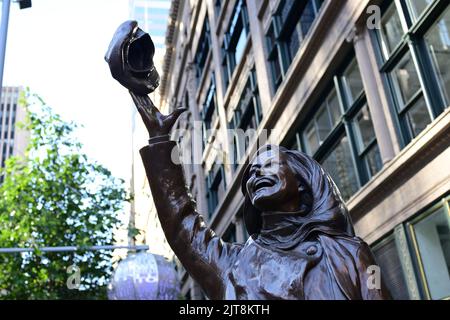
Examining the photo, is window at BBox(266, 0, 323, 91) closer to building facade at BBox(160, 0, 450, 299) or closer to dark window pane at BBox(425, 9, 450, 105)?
building facade at BBox(160, 0, 450, 299)

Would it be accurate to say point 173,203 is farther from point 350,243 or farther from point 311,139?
point 311,139

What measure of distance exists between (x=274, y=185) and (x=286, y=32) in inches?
577

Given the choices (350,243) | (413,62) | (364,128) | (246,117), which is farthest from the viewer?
(246,117)

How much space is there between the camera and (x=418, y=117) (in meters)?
9.59

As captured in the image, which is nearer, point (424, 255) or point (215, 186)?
point (424, 255)

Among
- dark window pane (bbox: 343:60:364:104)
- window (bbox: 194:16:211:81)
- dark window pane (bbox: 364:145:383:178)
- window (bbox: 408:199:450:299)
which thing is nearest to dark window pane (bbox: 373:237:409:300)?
window (bbox: 408:199:450:299)

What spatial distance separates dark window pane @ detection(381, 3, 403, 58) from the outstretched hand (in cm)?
894

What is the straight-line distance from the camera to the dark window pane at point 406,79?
978cm

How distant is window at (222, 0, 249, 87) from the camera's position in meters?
21.1

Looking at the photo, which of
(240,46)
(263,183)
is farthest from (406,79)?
(240,46)

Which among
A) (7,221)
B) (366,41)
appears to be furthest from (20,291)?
(366,41)

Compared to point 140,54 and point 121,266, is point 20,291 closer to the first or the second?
point 121,266
